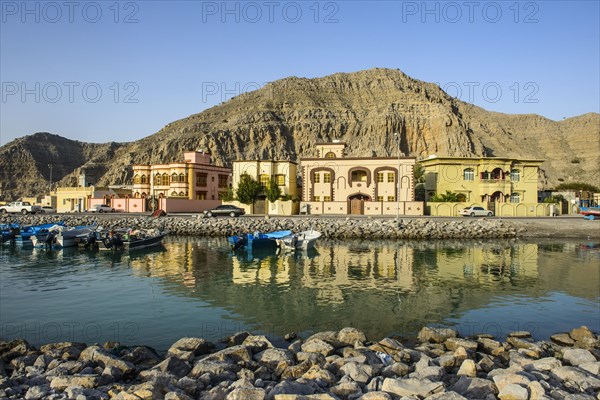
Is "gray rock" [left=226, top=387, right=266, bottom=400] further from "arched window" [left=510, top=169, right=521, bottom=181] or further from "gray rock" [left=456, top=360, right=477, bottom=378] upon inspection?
"arched window" [left=510, top=169, right=521, bottom=181]

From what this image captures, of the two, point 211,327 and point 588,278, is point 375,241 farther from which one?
point 211,327

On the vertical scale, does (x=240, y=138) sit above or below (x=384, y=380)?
above

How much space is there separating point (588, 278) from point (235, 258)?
2419 cm

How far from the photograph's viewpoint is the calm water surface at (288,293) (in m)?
16.2

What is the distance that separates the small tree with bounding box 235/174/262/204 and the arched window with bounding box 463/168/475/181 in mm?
32244

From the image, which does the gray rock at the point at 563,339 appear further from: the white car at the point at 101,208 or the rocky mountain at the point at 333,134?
the rocky mountain at the point at 333,134

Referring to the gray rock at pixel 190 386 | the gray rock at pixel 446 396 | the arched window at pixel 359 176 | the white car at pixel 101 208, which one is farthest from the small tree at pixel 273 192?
the gray rock at pixel 446 396

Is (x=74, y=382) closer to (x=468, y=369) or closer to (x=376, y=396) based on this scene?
(x=376, y=396)

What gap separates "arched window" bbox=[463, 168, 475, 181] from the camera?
64.1m

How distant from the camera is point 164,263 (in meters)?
31.5

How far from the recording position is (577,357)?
11.3 meters

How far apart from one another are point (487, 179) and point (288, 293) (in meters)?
51.4

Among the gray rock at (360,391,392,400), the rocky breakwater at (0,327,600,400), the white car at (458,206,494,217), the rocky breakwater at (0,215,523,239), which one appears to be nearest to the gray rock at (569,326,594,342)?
the rocky breakwater at (0,327,600,400)

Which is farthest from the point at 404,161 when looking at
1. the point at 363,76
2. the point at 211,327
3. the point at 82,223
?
the point at 363,76
